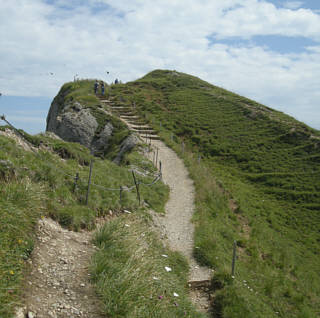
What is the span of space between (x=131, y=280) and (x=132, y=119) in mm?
31320

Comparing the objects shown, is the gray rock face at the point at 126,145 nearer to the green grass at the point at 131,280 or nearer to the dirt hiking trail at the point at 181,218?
the dirt hiking trail at the point at 181,218

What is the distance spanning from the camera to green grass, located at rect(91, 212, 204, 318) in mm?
5453

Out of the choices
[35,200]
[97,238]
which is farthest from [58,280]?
[35,200]

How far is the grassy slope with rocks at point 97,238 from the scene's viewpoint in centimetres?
539

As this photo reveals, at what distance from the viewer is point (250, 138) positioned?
34.5 meters

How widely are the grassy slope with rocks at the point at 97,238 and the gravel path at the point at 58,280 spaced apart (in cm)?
22

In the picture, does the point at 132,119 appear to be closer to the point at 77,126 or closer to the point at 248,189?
the point at 77,126

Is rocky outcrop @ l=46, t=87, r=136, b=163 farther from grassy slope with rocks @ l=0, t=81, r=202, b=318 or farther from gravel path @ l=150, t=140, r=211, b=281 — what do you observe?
grassy slope with rocks @ l=0, t=81, r=202, b=318

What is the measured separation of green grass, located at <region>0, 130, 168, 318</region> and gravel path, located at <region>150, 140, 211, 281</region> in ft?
3.39

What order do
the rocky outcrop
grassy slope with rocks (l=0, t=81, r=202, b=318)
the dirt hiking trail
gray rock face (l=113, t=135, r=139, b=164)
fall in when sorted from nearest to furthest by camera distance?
grassy slope with rocks (l=0, t=81, r=202, b=318), the dirt hiking trail, gray rock face (l=113, t=135, r=139, b=164), the rocky outcrop

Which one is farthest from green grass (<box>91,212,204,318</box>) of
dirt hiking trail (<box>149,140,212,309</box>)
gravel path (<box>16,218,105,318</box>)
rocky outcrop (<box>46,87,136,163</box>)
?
rocky outcrop (<box>46,87,136,163</box>)

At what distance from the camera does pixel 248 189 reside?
82.9ft

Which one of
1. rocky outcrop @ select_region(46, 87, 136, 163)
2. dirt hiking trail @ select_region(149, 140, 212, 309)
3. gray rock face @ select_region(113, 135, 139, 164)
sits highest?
rocky outcrop @ select_region(46, 87, 136, 163)

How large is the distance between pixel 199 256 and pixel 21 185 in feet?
22.5
